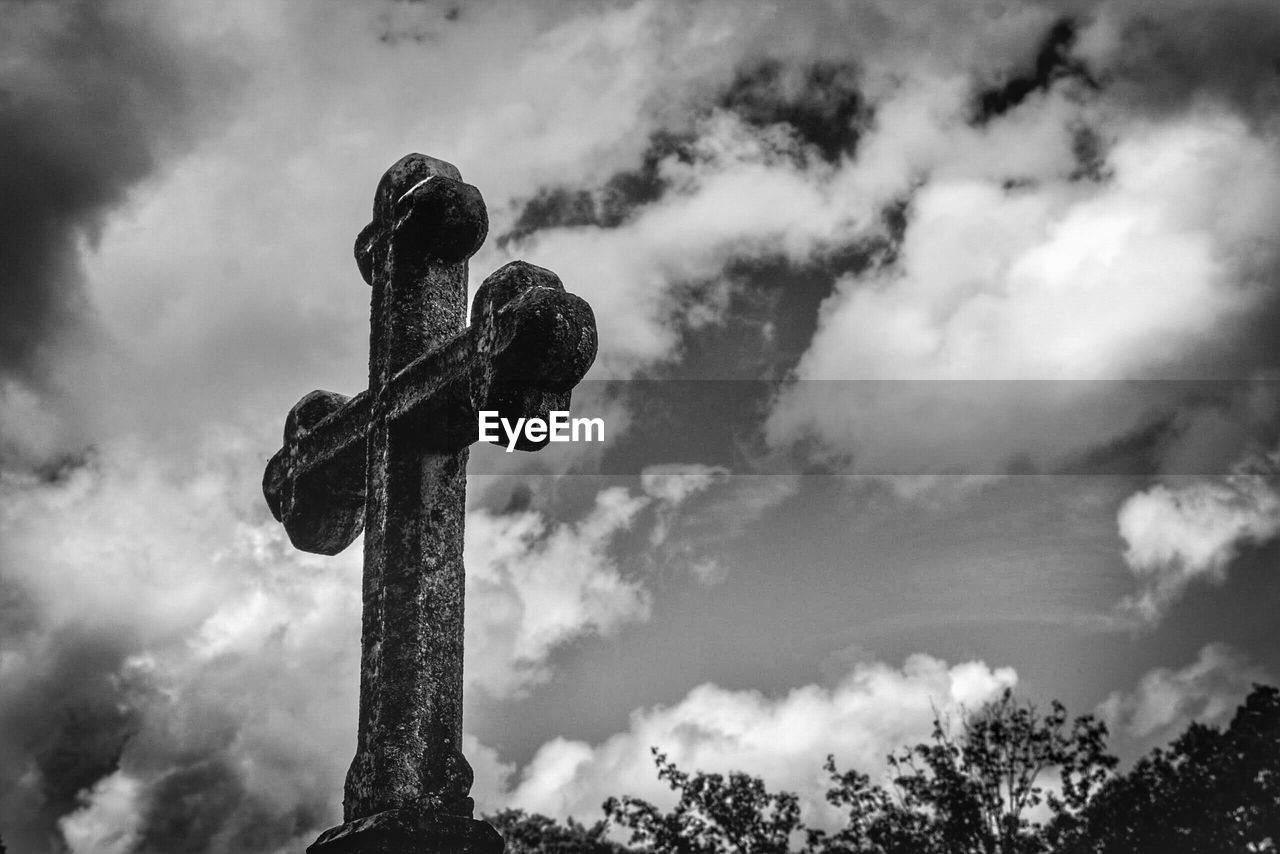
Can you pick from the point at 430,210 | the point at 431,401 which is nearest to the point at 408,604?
the point at 431,401

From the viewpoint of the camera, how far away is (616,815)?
27.1m

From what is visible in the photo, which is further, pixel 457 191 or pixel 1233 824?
pixel 1233 824

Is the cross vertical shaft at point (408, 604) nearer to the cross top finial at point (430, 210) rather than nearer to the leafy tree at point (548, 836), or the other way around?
the cross top finial at point (430, 210)

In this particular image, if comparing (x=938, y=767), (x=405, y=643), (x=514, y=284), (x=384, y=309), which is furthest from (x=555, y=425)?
(x=938, y=767)

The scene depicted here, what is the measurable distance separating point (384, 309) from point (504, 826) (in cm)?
2789

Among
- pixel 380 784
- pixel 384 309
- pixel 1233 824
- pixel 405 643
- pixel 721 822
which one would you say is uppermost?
pixel 721 822

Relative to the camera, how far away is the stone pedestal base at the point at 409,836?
3.06 metres

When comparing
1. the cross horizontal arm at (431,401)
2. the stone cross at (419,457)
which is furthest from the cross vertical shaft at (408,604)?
the cross horizontal arm at (431,401)

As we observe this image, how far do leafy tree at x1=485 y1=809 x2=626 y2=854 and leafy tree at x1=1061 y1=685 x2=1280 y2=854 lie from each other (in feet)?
39.3

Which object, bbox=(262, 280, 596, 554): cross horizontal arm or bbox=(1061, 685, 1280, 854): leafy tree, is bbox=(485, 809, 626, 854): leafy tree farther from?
bbox=(262, 280, 596, 554): cross horizontal arm

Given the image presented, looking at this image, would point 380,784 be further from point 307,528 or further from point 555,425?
point 307,528

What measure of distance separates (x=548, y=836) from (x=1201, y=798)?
1594cm

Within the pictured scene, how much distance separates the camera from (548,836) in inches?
1164

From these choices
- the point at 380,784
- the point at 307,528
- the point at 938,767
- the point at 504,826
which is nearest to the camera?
the point at 380,784
